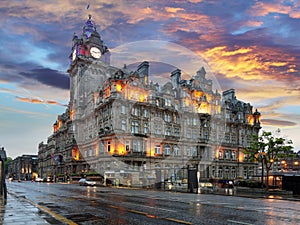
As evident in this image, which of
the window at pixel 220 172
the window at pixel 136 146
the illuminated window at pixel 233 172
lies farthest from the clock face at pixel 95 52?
the illuminated window at pixel 233 172

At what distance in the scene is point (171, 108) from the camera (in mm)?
82938

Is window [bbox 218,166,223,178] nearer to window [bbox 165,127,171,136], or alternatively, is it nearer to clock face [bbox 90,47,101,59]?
window [bbox 165,127,171,136]

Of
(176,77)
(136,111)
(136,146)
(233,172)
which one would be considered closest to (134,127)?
(136,111)

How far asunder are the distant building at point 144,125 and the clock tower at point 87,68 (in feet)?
0.89

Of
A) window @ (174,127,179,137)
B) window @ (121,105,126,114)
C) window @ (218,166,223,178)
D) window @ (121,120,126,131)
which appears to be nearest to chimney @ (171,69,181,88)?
window @ (174,127,179,137)

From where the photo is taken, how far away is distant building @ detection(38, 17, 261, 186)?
7144 centimetres

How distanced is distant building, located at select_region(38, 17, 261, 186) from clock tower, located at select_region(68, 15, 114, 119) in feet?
0.89

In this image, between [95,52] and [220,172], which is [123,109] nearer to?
[95,52]

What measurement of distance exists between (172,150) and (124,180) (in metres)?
18.2

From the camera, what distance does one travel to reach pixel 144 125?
7606 centimetres

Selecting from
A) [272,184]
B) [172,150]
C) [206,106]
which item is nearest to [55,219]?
[272,184]

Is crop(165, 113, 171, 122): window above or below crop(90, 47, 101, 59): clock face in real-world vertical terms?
below

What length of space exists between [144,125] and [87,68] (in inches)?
1058

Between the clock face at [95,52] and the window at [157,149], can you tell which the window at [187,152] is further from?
the clock face at [95,52]
